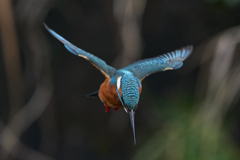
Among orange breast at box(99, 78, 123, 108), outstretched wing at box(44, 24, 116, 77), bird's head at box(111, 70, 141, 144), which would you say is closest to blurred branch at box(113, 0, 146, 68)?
outstretched wing at box(44, 24, 116, 77)

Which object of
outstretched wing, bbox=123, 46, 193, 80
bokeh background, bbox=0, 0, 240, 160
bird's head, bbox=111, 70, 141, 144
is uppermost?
bird's head, bbox=111, 70, 141, 144

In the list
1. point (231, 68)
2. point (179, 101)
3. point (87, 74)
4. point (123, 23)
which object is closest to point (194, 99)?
point (179, 101)

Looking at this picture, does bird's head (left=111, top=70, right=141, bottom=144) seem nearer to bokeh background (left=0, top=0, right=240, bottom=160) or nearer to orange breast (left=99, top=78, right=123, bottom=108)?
orange breast (left=99, top=78, right=123, bottom=108)

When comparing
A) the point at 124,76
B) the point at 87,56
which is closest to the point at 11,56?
the point at 87,56

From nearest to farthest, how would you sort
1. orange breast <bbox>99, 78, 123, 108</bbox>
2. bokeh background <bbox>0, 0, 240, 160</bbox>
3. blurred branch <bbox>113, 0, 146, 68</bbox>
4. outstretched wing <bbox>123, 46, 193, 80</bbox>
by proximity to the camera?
1. orange breast <bbox>99, 78, 123, 108</bbox>
2. outstretched wing <bbox>123, 46, 193, 80</bbox>
3. bokeh background <bbox>0, 0, 240, 160</bbox>
4. blurred branch <bbox>113, 0, 146, 68</bbox>

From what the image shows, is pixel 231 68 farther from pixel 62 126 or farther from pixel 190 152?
pixel 62 126

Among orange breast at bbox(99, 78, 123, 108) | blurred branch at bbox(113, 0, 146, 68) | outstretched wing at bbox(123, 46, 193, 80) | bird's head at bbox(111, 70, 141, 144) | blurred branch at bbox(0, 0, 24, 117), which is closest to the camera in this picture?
bird's head at bbox(111, 70, 141, 144)

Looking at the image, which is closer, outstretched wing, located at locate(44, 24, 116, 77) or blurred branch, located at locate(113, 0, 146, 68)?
outstretched wing, located at locate(44, 24, 116, 77)
